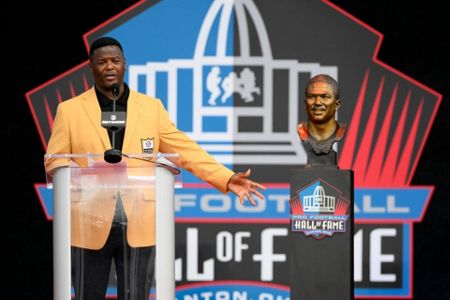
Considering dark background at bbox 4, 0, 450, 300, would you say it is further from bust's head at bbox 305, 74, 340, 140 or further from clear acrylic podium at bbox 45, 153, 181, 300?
clear acrylic podium at bbox 45, 153, 181, 300

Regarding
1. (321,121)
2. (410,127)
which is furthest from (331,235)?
(410,127)

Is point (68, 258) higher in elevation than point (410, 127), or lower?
lower

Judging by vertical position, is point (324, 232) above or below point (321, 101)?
below

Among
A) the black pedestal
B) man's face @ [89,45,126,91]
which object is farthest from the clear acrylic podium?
the black pedestal

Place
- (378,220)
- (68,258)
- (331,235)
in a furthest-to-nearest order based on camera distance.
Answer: (378,220) < (331,235) < (68,258)

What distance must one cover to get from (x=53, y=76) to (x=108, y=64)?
71.2 inches

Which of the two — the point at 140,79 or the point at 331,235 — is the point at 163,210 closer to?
the point at 331,235

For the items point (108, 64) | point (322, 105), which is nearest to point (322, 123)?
point (322, 105)

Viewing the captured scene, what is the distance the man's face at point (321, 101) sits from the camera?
165 inches

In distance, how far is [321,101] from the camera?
419 centimetres

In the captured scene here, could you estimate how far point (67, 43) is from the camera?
571cm

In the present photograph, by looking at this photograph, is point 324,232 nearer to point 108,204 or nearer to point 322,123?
point 322,123

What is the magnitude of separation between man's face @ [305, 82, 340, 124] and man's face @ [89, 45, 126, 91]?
89 cm

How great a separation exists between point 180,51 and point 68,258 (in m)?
2.54
